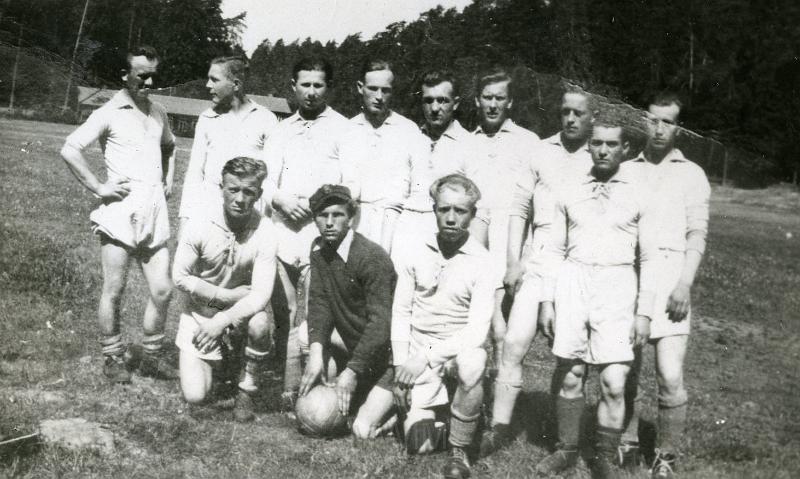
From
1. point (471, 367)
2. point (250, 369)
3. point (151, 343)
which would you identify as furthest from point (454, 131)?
point (151, 343)

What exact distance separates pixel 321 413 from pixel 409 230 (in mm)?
1337

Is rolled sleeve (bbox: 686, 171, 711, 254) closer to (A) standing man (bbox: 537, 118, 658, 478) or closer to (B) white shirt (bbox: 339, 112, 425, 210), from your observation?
(A) standing man (bbox: 537, 118, 658, 478)

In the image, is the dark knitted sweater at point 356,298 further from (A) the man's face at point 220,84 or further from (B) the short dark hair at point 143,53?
(B) the short dark hair at point 143,53

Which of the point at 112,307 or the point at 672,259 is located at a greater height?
the point at 672,259

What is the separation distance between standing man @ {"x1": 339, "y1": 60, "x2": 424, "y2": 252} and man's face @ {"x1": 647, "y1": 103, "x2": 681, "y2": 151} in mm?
1541

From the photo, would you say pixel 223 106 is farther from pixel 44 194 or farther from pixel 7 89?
pixel 44 194

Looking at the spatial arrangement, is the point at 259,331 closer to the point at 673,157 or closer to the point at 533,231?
the point at 533,231

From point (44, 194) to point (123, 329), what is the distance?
7139 millimetres

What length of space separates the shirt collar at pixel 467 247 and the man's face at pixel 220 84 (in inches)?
77.7

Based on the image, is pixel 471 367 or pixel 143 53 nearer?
pixel 471 367

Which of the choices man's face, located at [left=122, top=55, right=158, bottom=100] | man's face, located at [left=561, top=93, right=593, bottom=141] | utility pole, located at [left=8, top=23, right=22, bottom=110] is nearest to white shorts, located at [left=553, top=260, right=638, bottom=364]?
man's face, located at [left=561, top=93, right=593, bottom=141]

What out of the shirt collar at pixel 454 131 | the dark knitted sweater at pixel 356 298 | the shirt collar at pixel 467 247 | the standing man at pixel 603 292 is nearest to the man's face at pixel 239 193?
the dark knitted sweater at pixel 356 298

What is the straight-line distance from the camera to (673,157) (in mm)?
3832

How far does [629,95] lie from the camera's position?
4.19 metres
